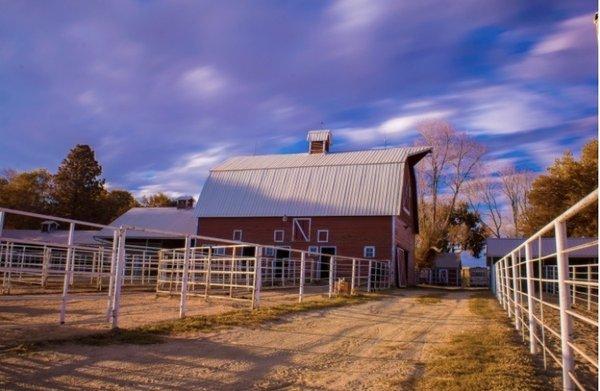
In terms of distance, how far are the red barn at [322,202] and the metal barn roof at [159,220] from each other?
23.8ft

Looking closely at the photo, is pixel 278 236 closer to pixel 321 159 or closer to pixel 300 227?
pixel 300 227

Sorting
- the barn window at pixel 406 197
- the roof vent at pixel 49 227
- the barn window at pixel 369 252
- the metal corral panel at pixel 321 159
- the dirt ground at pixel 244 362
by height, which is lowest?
the dirt ground at pixel 244 362

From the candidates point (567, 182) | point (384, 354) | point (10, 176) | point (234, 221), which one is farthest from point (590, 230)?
point (10, 176)

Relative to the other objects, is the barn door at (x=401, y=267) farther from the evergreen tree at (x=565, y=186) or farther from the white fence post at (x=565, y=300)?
the white fence post at (x=565, y=300)

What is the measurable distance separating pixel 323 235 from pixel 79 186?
3547 cm

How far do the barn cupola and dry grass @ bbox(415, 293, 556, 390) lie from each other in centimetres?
2904

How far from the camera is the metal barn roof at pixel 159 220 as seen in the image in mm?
42094

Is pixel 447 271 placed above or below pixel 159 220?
below

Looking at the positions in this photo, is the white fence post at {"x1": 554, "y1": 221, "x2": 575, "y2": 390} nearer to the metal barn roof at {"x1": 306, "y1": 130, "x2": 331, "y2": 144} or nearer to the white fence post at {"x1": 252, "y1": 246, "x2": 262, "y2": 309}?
the white fence post at {"x1": 252, "y1": 246, "x2": 262, "y2": 309}

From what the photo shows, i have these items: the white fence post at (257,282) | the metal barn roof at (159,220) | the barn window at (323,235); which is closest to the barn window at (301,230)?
the barn window at (323,235)

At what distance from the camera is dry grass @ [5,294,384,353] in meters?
7.16

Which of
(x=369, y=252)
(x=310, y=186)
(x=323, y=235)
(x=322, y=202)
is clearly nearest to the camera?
(x=369, y=252)

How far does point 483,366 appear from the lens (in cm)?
639

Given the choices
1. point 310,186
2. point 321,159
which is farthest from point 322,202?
point 321,159
